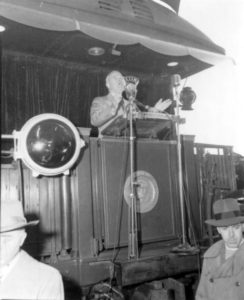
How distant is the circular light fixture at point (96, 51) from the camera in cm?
615

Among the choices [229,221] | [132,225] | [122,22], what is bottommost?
[132,225]

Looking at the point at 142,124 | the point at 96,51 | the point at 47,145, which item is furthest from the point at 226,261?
the point at 96,51

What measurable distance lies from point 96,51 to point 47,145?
3060mm

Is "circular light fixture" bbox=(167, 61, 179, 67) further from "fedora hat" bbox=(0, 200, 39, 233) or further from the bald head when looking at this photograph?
"fedora hat" bbox=(0, 200, 39, 233)

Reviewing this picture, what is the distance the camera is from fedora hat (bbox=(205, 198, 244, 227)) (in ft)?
9.82

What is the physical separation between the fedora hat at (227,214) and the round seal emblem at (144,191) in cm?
129

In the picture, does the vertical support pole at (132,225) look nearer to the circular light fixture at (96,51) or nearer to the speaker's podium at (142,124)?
the speaker's podium at (142,124)

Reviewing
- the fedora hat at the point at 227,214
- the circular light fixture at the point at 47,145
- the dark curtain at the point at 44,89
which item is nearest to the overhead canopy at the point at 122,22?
the circular light fixture at the point at 47,145

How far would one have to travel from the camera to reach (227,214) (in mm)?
3082

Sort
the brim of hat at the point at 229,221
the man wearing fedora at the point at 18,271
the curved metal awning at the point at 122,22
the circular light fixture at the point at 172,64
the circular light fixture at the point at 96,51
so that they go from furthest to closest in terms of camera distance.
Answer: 1. the circular light fixture at the point at 172,64
2. the circular light fixture at the point at 96,51
3. the curved metal awning at the point at 122,22
4. the brim of hat at the point at 229,221
5. the man wearing fedora at the point at 18,271

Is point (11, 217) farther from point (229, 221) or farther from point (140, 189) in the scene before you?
point (140, 189)

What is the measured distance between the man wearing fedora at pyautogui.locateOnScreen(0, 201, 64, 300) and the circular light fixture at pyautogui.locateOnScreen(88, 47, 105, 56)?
4.52 metres

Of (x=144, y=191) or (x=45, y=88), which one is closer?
(x=144, y=191)

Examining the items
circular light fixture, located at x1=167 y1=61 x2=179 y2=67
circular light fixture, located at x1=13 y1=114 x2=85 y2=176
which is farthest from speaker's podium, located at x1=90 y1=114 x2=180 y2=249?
circular light fixture, located at x1=167 y1=61 x2=179 y2=67
